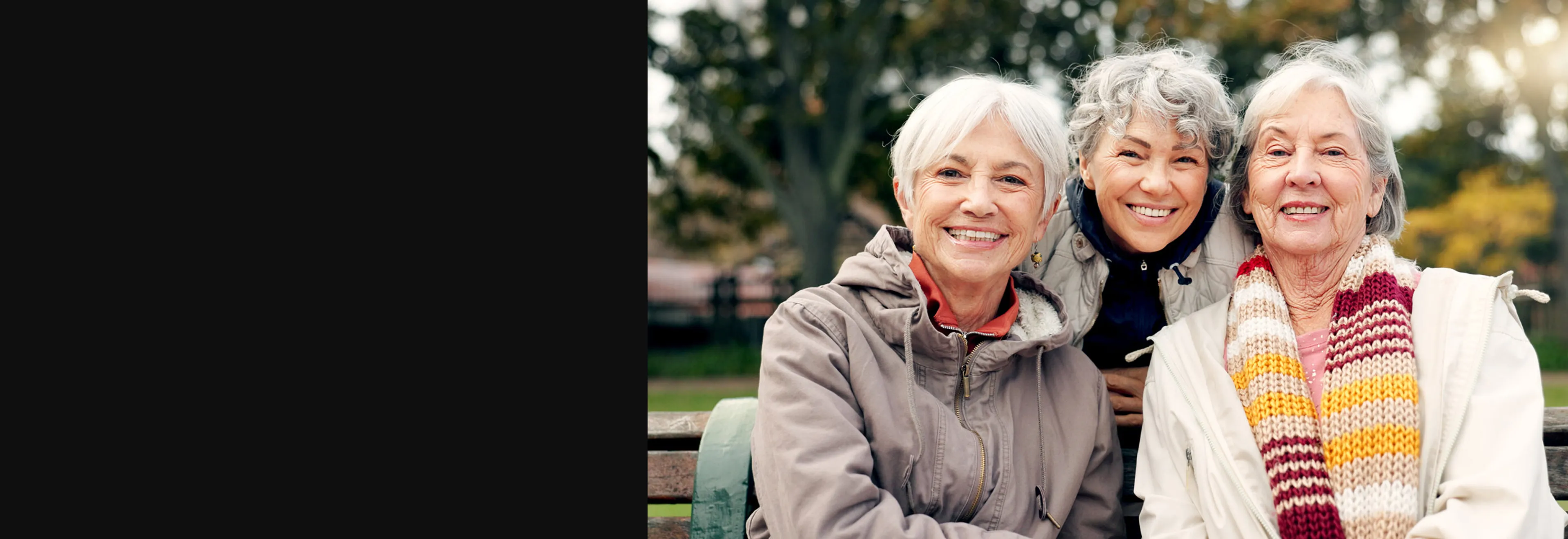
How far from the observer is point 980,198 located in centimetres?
246

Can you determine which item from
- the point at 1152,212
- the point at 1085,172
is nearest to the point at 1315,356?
the point at 1152,212

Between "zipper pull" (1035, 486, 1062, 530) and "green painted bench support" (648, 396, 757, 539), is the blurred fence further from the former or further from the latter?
"zipper pull" (1035, 486, 1062, 530)

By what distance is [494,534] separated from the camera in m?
1.99

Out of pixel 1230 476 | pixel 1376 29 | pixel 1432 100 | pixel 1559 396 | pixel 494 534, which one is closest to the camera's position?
pixel 494 534

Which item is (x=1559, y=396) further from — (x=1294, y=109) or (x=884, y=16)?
(x=1294, y=109)

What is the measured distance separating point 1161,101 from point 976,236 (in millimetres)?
597

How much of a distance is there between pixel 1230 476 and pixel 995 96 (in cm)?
95

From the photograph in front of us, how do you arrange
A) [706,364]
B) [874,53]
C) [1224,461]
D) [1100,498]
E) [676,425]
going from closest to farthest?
1. [1224,461]
2. [1100,498]
3. [676,425]
4. [874,53]
5. [706,364]

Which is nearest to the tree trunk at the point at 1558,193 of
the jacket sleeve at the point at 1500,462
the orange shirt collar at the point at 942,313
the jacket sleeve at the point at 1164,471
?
the jacket sleeve at the point at 1500,462

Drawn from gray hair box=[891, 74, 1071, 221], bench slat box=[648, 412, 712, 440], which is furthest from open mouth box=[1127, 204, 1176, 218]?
bench slat box=[648, 412, 712, 440]

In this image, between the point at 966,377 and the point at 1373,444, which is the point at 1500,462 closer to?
the point at 1373,444

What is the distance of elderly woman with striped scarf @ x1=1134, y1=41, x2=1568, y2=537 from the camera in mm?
2270

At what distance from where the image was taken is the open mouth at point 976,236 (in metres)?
2.50

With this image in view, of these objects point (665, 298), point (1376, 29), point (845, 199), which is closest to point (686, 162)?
point (665, 298)
